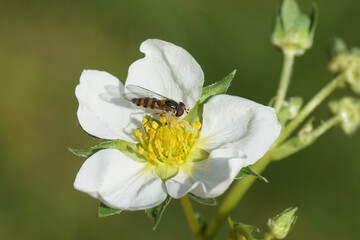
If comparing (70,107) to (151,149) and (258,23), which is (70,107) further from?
(151,149)

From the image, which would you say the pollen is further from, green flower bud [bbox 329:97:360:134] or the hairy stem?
green flower bud [bbox 329:97:360:134]

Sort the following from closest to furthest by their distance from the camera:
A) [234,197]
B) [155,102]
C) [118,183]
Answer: [118,183]
[155,102]
[234,197]

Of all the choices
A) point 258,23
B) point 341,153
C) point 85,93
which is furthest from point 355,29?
point 85,93

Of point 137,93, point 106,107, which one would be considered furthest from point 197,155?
point 106,107

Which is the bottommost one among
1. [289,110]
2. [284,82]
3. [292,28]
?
[289,110]

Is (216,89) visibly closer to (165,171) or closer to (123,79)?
(165,171)

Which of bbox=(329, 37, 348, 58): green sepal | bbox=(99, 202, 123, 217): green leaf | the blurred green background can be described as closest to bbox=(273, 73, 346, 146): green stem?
bbox=(329, 37, 348, 58): green sepal

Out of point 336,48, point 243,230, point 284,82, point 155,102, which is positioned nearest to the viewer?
point 243,230

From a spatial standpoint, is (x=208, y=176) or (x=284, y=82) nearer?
(x=208, y=176)
